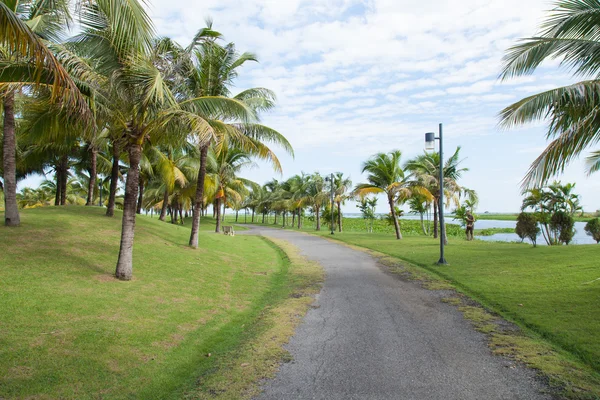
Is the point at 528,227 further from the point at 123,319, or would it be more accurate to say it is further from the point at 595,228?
the point at 123,319

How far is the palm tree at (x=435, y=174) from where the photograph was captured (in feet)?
71.3

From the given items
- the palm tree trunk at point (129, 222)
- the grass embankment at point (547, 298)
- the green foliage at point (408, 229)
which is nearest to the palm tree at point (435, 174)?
the grass embankment at point (547, 298)

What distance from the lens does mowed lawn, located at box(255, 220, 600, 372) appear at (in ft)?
17.2

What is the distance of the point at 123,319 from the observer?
18.6 feet

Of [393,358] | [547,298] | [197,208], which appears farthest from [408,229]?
[393,358]

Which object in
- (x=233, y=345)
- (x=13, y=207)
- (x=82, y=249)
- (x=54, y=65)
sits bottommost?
(x=233, y=345)

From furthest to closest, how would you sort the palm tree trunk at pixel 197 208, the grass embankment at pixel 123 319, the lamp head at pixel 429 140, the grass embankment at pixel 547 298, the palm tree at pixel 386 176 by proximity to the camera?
1. the palm tree at pixel 386 176
2. the palm tree trunk at pixel 197 208
3. the lamp head at pixel 429 140
4. the grass embankment at pixel 547 298
5. the grass embankment at pixel 123 319

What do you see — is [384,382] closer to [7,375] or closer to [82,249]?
[7,375]

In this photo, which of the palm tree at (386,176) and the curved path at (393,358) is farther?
the palm tree at (386,176)

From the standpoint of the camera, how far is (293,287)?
923 centimetres

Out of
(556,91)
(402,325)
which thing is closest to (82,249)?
(402,325)

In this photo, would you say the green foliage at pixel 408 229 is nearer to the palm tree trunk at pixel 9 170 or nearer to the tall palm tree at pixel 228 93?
the tall palm tree at pixel 228 93

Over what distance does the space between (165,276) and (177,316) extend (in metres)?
2.81

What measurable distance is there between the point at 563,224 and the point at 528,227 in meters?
4.52
